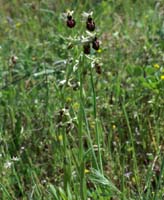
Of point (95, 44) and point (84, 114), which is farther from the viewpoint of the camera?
point (84, 114)

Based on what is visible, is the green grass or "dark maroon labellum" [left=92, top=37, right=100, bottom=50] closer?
"dark maroon labellum" [left=92, top=37, right=100, bottom=50]

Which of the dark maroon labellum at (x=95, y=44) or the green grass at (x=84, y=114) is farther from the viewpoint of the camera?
the green grass at (x=84, y=114)

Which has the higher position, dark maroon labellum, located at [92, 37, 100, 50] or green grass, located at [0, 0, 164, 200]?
dark maroon labellum, located at [92, 37, 100, 50]

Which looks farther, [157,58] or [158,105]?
[157,58]

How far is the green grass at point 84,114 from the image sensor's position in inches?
68.1

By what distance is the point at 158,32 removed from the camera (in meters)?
3.14

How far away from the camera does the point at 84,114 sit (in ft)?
5.39

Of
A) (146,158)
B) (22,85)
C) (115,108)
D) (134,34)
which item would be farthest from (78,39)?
(134,34)

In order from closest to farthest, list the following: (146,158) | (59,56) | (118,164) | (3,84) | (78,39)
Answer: (78,39) < (118,164) < (146,158) < (3,84) < (59,56)

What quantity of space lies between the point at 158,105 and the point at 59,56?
0.97 metres

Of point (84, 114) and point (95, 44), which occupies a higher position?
point (95, 44)

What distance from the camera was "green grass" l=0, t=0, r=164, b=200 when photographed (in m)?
1.73

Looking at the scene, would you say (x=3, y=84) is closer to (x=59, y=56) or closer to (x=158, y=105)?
(x=59, y=56)

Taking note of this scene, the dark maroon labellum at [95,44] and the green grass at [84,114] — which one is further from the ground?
the dark maroon labellum at [95,44]
